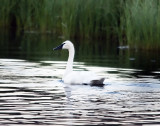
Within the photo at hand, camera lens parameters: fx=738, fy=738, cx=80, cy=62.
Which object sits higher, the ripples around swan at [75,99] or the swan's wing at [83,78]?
the swan's wing at [83,78]

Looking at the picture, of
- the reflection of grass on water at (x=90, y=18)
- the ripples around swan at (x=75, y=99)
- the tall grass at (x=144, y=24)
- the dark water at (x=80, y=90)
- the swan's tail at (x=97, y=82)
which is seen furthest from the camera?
the reflection of grass on water at (x=90, y=18)

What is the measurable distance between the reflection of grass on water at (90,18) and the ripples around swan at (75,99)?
16.4ft

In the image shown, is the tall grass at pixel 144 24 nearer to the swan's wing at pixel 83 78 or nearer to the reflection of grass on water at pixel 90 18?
the reflection of grass on water at pixel 90 18

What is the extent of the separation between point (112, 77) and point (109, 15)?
1042 cm

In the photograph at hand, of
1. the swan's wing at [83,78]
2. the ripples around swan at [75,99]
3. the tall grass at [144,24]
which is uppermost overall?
the tall grass at [144,24]

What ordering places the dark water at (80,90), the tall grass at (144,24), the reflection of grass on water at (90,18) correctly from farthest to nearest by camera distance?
the reflection of grass on water at (90,18) < the tall grass at (144,24) < the dark water at (80,90)

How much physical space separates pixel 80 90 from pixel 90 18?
40.5 ft

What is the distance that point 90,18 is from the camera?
26.6 m

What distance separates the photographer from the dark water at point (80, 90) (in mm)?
10883

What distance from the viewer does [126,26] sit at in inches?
934

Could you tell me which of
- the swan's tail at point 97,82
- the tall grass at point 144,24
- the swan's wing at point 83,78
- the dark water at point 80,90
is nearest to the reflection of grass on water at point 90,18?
the tall grass at point 144,24

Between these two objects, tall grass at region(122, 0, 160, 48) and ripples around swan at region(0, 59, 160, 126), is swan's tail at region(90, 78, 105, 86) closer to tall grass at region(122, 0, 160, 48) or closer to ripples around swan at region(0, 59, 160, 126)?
ripples around swan at region(0, 59, 160, 126)

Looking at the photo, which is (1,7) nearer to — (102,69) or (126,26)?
(126,26)

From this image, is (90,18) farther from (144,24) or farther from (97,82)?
(97,82)
